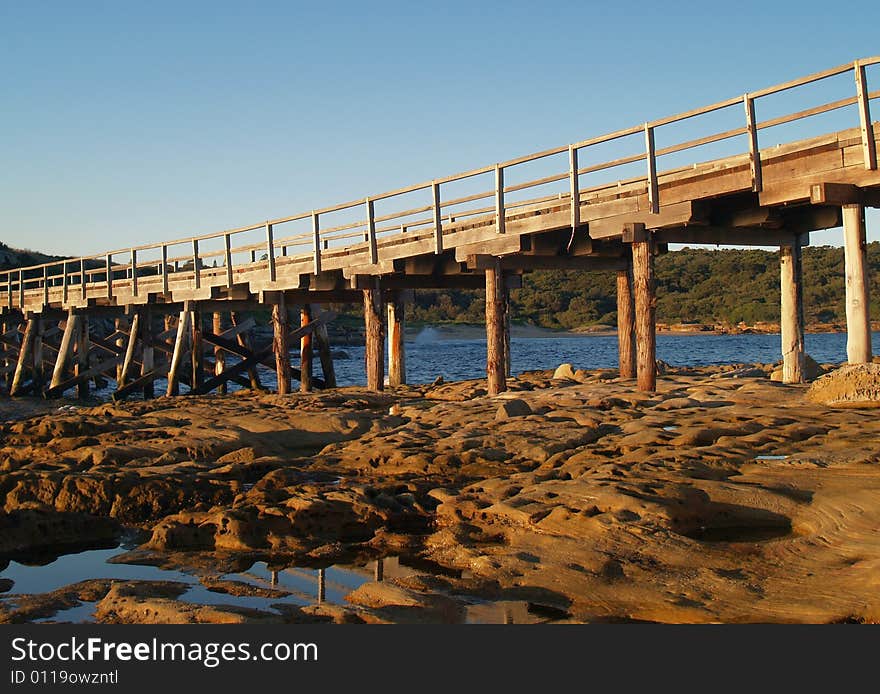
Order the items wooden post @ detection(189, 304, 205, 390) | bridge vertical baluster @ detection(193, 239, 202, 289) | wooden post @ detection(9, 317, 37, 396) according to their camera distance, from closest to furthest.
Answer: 1. wooden post @ detection(189, 304, 205, 390)
2. bridge vertical baluster @ detection(193, 239, 202, 289)
3. wooden post @ detection(9, 317, 37, 396)

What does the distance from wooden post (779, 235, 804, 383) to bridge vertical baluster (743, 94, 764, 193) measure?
3.44 metres

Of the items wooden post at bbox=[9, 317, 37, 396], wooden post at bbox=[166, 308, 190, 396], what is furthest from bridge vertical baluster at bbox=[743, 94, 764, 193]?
wooden post at bbox=[9, 317, 37, 396]

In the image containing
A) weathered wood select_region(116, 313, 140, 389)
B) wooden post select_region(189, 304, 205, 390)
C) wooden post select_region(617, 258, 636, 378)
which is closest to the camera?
wooden post select_region(617, 258, 636, 378)

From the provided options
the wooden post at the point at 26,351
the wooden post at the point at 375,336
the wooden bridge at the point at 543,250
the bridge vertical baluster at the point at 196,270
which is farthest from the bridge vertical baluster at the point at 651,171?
the wooden post at the point at 26,351

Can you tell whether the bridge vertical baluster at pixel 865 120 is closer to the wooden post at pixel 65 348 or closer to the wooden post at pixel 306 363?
the wooden post at pixel 306 363

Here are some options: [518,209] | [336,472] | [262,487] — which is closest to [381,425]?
[336,472]

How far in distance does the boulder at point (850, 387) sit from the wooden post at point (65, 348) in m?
25.5

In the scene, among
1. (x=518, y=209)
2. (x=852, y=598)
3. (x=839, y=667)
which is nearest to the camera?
(x=839, y=667)

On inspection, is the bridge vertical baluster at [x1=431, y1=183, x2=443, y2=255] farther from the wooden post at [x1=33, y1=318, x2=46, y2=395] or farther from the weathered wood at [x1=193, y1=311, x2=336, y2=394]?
the wooden post at [x1=33, y1=318, x2=46, y2=395]

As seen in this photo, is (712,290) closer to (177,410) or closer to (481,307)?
(481,307)

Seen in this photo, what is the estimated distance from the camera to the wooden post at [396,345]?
26.2 meters

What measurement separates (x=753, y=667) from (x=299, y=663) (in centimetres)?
262

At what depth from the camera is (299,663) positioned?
554 cm

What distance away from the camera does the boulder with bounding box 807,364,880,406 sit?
1291 cm
